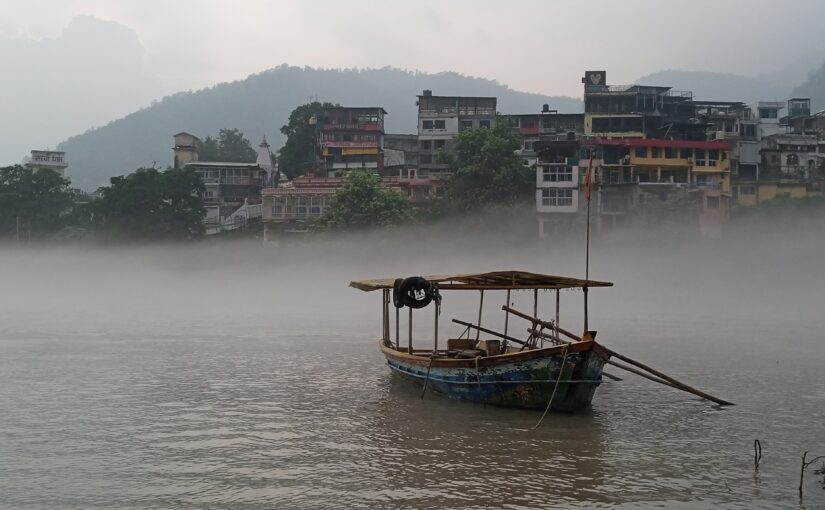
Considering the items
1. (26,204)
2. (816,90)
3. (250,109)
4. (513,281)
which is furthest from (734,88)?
(513,281)

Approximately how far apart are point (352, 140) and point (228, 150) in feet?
86.1

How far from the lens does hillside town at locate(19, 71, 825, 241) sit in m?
47.6

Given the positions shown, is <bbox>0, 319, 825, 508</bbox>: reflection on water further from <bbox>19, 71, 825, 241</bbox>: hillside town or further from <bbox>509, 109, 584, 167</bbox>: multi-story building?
<bbox>509, 109, 584, 167</bbox>: multi-story building

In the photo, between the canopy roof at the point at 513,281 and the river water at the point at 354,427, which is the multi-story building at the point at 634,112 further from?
the canopy roof at the point at 513,281

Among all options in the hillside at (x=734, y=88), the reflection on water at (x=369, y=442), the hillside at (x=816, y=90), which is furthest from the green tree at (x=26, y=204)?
the hillside at (x=734, y=88)

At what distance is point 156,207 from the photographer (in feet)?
186

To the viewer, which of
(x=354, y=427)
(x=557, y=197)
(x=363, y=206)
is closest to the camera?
(x=354, y=427)

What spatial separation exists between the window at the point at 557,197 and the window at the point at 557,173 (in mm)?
636

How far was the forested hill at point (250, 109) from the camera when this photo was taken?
5079 inches

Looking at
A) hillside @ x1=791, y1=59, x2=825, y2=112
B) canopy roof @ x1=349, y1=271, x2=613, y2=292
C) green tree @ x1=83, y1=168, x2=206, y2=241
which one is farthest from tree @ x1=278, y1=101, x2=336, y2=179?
hillside @ x1=791, y1=59, x2=825, y2=112

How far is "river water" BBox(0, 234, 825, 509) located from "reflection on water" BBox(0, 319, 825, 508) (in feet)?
0.13

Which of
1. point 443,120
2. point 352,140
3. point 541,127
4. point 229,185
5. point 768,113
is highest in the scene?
point 768,113

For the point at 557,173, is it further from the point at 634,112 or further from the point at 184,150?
the point at 184,150

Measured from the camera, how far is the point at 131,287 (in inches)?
2140
